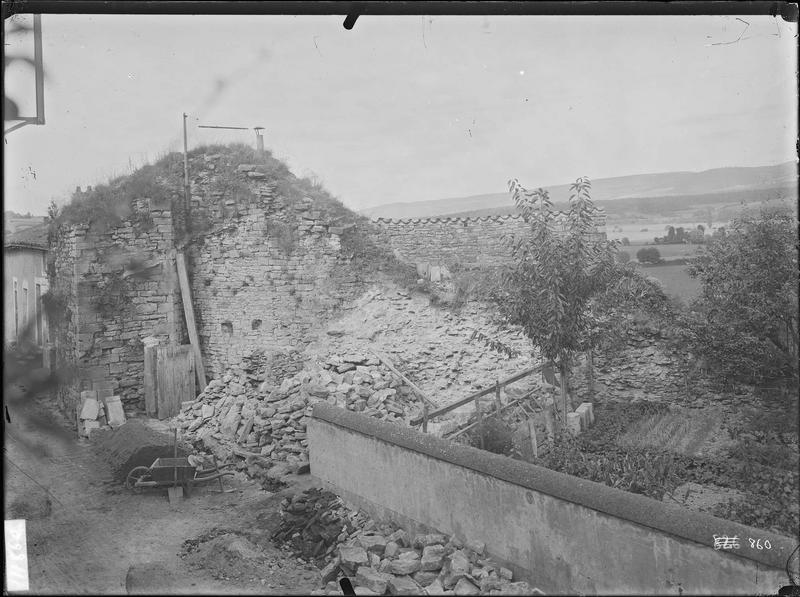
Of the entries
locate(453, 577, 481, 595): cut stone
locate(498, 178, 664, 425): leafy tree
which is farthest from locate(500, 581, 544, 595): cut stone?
locate(498, 178, 664, 425): leafy tree

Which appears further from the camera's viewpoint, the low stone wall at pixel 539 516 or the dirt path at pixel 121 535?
the dirt path at pixel 121 535

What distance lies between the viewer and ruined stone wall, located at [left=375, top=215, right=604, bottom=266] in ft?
12.2

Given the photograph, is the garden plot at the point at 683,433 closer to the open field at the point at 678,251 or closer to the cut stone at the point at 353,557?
the open field at the point at 678,251

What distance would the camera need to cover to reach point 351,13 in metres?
3.13

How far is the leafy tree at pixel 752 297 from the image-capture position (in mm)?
3346

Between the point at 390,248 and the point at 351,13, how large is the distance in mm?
1429

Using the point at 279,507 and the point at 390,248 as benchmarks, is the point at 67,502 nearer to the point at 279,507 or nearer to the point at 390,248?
the point at 279,507

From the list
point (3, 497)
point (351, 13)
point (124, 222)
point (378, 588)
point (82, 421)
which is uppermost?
point (351, 13)

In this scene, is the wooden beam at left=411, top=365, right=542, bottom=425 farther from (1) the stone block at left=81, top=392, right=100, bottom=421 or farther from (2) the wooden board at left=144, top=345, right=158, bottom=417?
(1) the stone block at left=81, top=392, right=100, bottom=421

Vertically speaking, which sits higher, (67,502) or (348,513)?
(67,502)

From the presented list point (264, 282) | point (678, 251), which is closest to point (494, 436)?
point (678, 251)

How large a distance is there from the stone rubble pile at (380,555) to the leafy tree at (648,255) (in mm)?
1812

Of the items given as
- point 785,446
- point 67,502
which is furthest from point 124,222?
point 785,446

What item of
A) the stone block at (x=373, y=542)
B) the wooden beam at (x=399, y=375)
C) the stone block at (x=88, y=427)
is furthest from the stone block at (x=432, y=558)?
the stone block at (x=88, y=427)
